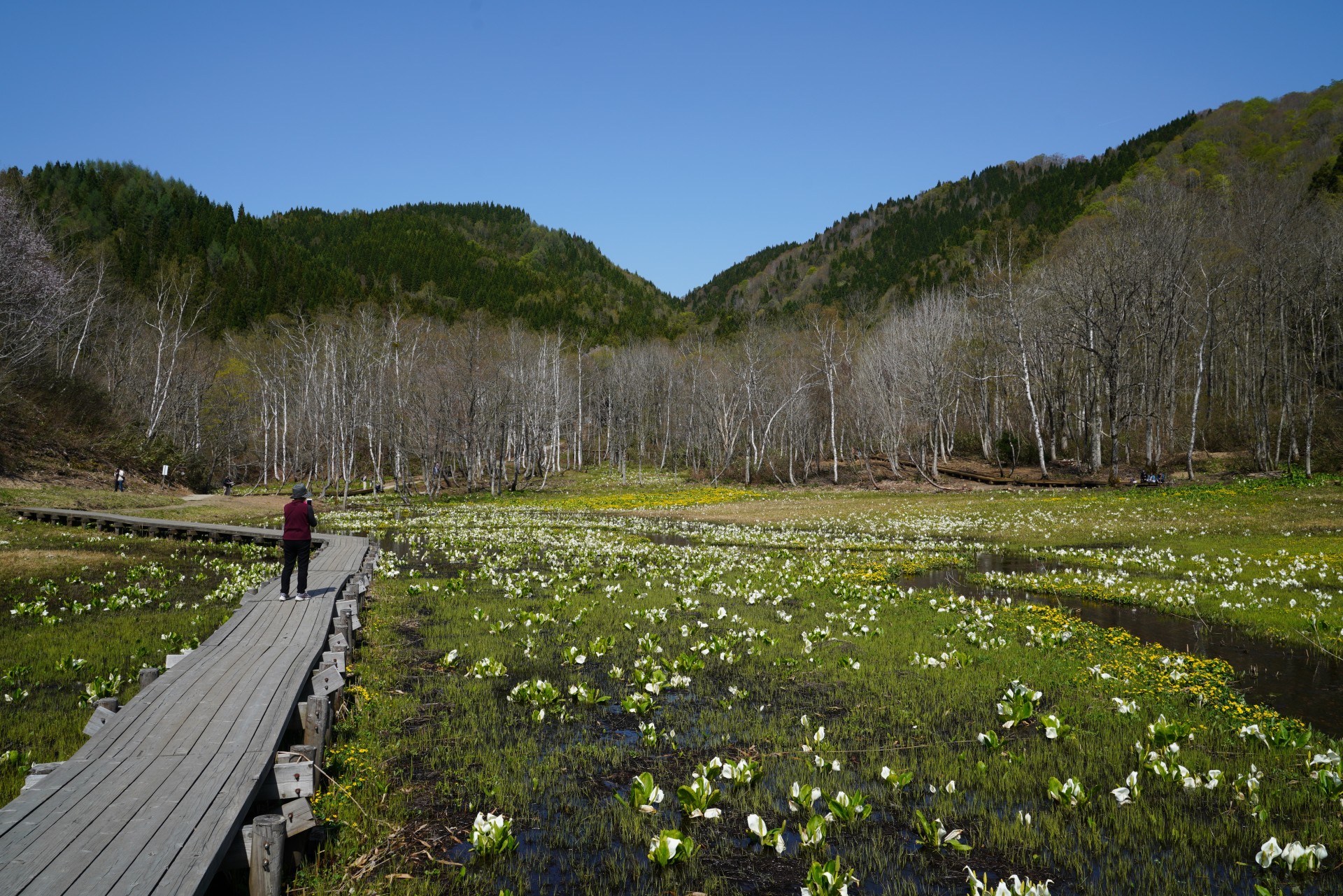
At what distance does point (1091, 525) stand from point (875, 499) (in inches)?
760

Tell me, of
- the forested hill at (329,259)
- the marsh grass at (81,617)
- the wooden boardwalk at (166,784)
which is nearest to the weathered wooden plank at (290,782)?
the wooden boardwalk at (166,784)

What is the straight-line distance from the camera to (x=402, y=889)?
465 centimetres

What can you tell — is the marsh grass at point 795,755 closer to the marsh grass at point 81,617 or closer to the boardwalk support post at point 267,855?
the boardwalk support post at point 267,855

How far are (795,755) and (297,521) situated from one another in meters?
10.2

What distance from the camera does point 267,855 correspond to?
416cm

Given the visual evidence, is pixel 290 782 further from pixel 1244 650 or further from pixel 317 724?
pixel 1244 650

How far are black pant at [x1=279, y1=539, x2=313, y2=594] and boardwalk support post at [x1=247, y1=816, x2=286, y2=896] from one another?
30.3 feet

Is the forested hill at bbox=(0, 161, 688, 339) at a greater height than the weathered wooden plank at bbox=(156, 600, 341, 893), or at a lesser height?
greater

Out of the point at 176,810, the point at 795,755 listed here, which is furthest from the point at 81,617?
the point at 795,755

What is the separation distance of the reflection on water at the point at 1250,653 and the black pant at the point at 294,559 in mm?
13854

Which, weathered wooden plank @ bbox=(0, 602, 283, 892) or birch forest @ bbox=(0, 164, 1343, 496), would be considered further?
birch forest @ bbox=(0, 164, 1343, 496)

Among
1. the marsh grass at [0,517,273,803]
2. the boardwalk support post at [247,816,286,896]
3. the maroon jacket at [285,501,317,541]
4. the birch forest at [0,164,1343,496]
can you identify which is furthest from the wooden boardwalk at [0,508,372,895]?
the birch forest at [0,164,1343,496]

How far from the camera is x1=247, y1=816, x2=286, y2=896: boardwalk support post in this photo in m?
4.14

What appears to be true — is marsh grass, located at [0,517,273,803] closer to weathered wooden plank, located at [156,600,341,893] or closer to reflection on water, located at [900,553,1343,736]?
weathered wooden plank, located at [156,600,341,893]
